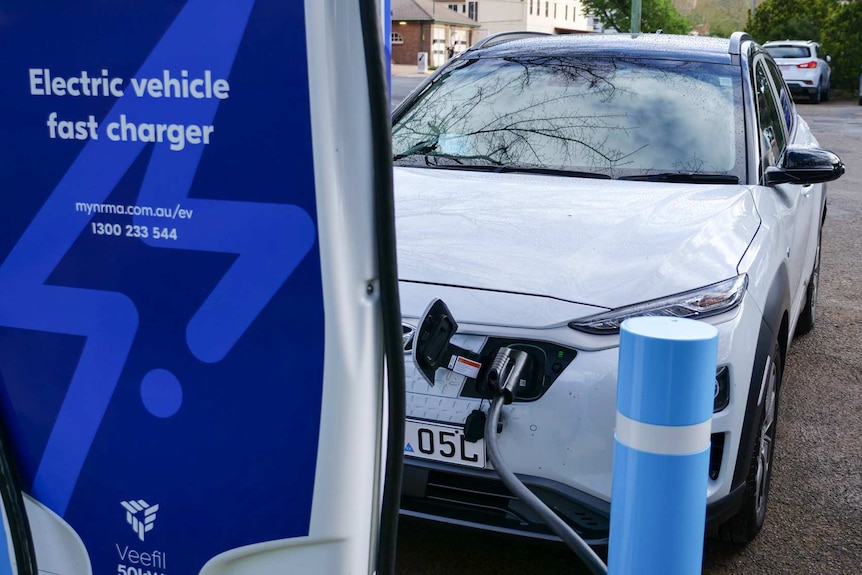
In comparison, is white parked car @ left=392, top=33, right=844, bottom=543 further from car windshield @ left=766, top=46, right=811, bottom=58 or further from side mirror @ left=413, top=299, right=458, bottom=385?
car windshield @ left=766, top=46, right=811, bottom=58

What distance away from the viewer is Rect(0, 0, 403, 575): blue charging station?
55.5 inches

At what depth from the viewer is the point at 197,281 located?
A: 1491mm

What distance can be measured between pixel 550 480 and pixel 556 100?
6.18ft

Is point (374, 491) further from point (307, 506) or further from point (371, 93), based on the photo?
point (371, 93)

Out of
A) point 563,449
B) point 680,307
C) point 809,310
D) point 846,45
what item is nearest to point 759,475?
point 680,307

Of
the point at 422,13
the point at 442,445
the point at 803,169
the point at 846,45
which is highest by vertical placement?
the point at 422,13

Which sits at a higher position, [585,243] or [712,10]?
[712,10]

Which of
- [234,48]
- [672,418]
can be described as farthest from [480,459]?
[234,48]

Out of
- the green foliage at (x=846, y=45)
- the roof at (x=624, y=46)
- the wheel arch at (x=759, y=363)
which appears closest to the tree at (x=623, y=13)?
the green foliage at (x=846, y=45)

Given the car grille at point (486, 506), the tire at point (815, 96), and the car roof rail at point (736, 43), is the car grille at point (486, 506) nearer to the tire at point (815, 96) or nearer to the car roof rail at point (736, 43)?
the car roof rail at point (736, 43)

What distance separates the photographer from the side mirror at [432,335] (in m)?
1.82

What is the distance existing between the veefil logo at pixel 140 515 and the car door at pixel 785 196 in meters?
2.49

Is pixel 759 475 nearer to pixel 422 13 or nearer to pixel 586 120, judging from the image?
pixel 586 120

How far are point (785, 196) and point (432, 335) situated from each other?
7.82 ft
